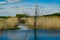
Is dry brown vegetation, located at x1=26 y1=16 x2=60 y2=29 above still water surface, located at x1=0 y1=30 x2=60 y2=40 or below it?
above

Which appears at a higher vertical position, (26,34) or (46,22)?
(46,22)

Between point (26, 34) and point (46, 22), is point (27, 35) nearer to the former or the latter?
point (26, 34)

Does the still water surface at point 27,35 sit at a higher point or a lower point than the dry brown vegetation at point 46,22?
lower

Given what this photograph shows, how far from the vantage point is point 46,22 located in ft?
6.63

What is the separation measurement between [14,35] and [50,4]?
0.52 meters

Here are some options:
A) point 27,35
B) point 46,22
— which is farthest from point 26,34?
point 46,22

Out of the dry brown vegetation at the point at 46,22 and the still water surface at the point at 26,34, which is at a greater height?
the dry brown vegetation at the point at 46,22

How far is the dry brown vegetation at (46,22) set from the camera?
2.01 metres

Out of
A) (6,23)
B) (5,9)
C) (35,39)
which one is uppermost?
(5,9)

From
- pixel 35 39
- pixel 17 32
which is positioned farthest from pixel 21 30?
pixel 35 39

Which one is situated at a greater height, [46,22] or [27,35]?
[46,22]

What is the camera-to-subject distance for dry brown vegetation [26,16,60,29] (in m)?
2.01

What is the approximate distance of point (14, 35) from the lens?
2.03 meters

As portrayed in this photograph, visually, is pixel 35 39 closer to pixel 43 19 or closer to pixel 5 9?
pixel 43 19
